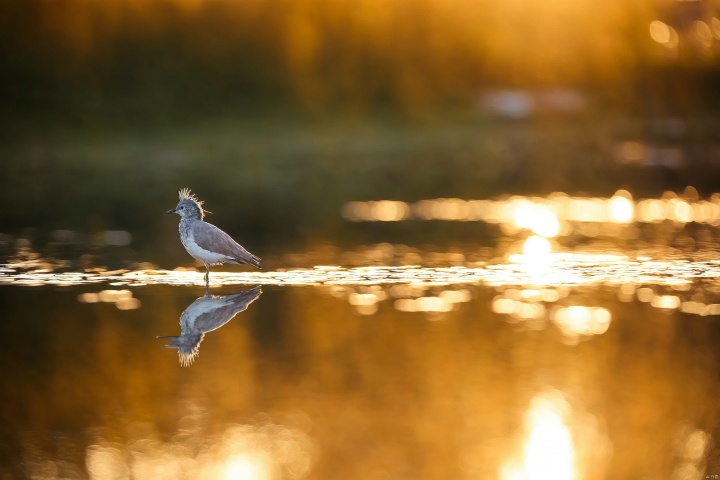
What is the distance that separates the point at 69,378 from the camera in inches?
450

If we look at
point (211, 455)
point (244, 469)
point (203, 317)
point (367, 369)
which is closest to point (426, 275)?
point (203, 317)

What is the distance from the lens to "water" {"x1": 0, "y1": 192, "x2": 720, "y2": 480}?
901cm

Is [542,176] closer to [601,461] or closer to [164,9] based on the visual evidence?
[601,461]

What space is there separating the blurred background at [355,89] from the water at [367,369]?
2349cm

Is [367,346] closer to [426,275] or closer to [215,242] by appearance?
[215,242]

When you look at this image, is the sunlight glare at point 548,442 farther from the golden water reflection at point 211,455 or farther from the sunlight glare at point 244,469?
the sunlight glare at point 244,469

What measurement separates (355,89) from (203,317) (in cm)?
5160

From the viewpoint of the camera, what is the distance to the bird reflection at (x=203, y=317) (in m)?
12.4

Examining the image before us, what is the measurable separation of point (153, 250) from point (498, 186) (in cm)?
1716

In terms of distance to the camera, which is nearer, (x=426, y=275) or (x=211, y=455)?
(x=211, y=455)

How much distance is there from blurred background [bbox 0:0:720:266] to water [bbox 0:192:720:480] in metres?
23.5

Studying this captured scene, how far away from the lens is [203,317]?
541 inches

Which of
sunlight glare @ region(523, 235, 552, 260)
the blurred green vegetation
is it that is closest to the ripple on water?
sunlight glare @ region(523, 235, 552, 260)

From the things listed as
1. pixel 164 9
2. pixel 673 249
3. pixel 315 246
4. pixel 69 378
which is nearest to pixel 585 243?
pixel 673 249
